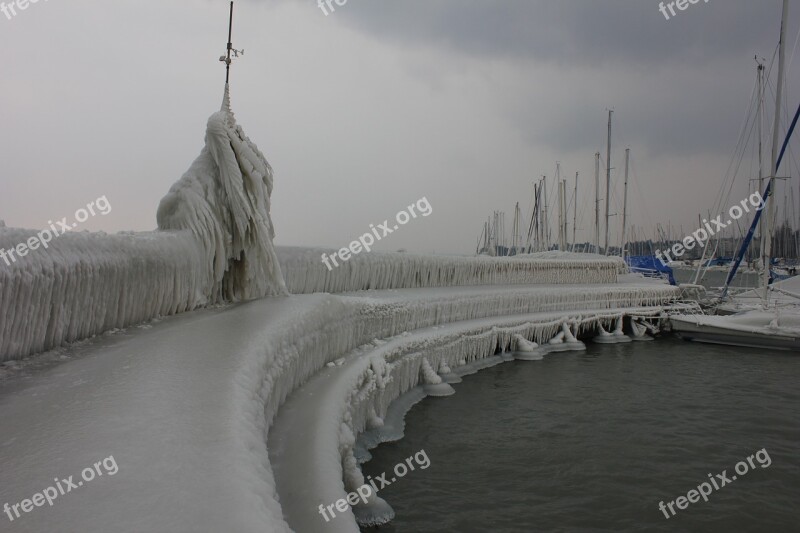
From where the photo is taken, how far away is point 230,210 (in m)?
7.96

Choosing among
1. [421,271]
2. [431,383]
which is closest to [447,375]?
[431,383]

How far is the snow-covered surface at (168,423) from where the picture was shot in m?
2.15

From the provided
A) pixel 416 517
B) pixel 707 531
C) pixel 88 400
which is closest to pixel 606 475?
Answer: pixel 707 531

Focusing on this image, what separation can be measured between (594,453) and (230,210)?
7.08 metres

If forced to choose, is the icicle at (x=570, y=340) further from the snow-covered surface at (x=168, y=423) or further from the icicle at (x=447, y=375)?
the snow-covered surface at (x=168, y=423)

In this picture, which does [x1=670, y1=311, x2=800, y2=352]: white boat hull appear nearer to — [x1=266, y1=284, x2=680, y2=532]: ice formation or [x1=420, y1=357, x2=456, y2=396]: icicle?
[x1=266, y1=284, x2=680, y2=532]: ice formation

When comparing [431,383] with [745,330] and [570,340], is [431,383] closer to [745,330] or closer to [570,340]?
[570,340]

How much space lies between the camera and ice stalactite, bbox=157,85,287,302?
7525 mm

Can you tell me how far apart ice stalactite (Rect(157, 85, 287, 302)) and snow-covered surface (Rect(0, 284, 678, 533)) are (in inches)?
64.6

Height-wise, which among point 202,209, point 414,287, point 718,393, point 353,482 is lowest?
point 718,393

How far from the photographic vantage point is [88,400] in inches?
125

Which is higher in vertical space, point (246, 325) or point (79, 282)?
point (79, 282)

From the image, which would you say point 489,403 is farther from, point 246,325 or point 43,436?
point 43,436

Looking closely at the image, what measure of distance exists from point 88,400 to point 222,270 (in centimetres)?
463
